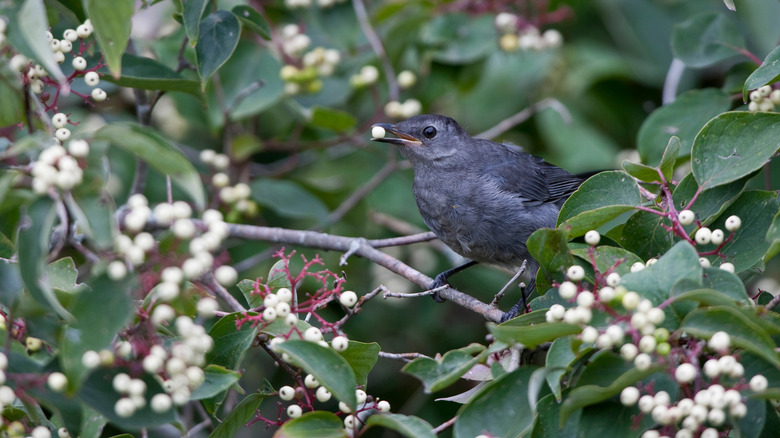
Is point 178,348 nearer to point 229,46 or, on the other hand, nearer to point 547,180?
point 229,46

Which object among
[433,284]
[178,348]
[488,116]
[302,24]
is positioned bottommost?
[488,116]

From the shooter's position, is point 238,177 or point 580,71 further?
point 580,71

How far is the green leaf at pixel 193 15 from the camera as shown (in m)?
3.00

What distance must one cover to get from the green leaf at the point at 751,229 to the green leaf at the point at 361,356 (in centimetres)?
132

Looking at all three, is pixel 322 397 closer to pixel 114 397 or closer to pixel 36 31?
pixel 114 397

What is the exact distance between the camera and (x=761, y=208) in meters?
2.84

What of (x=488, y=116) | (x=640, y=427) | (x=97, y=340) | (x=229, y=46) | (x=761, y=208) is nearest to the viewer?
(x=97, y=340)

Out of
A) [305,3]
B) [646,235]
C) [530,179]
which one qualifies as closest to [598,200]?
[646,235]

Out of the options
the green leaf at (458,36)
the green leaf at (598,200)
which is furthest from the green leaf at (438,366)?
the green leaf at (458,36)

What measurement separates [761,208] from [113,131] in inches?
87.9

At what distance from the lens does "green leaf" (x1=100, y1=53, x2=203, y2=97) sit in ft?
10.9

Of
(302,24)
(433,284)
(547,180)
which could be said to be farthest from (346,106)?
(433,284)

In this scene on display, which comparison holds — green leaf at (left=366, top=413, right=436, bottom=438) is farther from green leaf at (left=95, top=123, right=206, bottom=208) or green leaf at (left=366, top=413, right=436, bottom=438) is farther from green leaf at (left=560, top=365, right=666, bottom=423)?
green leaf at (left=95, top=123, right=206, bottom=208)

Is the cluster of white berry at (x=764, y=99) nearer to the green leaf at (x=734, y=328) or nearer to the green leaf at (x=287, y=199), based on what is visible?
the green leaf at (x=734, y=328)
